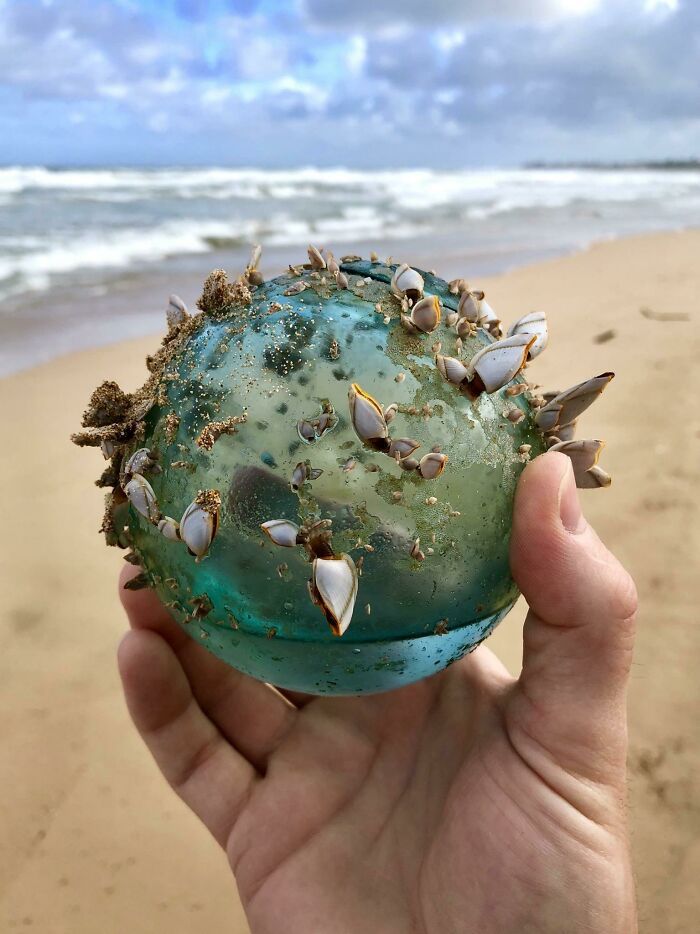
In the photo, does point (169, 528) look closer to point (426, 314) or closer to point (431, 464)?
point (431, 464)

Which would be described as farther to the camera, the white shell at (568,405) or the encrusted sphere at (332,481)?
the white shell at (568,405)

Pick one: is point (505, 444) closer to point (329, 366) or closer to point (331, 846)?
point (329, 366)

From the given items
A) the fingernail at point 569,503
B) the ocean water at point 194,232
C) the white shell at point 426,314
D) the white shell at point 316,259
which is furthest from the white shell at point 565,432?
the ocean water at point 194,232

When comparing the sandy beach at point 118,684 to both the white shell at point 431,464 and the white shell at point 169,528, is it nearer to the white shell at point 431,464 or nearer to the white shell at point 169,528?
the white shell at point 169,528

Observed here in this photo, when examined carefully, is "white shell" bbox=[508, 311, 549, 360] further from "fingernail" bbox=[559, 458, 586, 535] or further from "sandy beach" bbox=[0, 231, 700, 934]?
"sandy beach" bbox=[0, 231, 700, 934]

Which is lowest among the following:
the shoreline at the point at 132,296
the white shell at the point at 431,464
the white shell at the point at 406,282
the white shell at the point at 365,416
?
the shoreline at the point at 132,296

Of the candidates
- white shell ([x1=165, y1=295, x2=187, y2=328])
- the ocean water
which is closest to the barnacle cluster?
white shell ([x1=165, y1=295, x2=187, y2=328])

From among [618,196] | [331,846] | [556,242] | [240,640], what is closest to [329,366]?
[240,640]
